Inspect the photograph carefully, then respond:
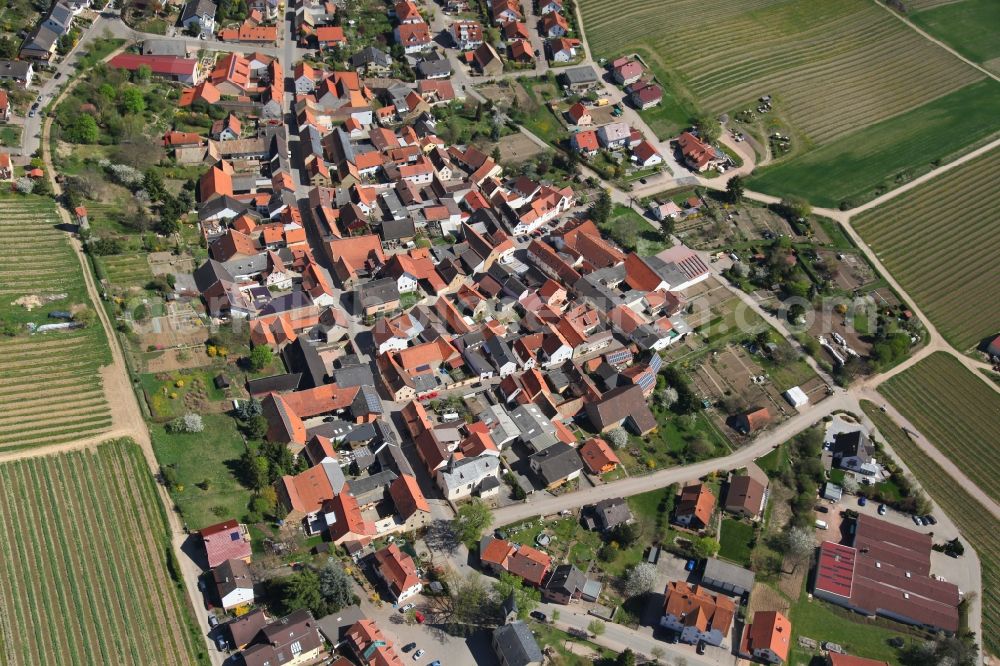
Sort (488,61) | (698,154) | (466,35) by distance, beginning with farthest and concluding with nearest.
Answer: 1. (466,35)
2. (488,61)
3. (698,154)

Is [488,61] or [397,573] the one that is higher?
[488,61]

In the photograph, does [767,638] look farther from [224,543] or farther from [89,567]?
[89,567]

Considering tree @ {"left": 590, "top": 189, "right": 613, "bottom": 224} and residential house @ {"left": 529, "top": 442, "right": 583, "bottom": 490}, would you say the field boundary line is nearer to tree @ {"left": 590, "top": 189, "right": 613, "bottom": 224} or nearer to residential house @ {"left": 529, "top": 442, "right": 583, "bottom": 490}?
tree @ {"left": 590, "top": 189, "right": 613, "bottom": 224}

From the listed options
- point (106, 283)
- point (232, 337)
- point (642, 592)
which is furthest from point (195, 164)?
point (642, 592)

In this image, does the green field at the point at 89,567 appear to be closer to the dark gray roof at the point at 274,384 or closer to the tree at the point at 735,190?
the dark gray roof at the point at 274,384

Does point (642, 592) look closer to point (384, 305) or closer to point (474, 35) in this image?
point (384, 305)

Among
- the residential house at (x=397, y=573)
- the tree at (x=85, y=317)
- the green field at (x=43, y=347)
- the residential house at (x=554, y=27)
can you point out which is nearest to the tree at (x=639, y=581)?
the residential house at (x=397, y=573)

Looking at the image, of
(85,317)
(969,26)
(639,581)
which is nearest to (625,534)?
(639,581)

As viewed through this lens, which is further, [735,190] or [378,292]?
[735,190]
